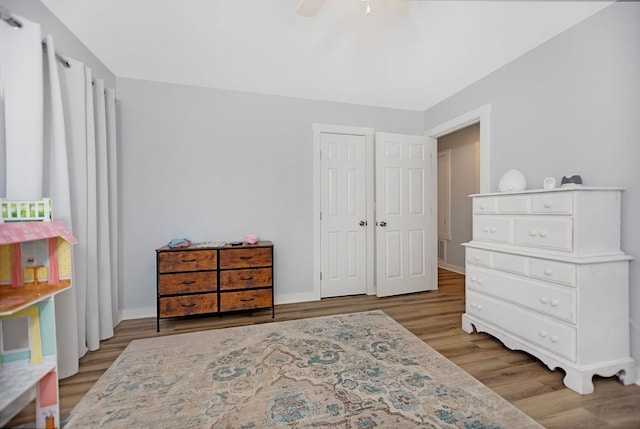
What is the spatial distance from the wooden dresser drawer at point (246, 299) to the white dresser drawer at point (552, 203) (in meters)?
2.47

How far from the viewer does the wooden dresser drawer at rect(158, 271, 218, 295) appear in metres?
2.76

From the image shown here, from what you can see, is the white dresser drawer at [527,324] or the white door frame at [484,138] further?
the white door frame at [484,138]

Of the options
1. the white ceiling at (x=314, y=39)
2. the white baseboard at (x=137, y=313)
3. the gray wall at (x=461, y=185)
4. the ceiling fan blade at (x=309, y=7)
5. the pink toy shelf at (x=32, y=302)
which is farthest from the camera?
the gray wall at (x=461, y=185)

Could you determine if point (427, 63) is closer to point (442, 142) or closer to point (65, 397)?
point (442, 142)

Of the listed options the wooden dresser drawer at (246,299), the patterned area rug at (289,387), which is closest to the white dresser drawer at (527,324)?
the patterned area rug at (289,387)

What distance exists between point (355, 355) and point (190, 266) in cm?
176

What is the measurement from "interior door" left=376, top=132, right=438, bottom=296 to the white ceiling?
844 millimetres

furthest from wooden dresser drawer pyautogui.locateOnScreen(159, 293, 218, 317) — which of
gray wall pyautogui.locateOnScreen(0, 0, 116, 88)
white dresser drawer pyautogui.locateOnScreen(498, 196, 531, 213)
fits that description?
white dresser drawer pyautogui.locateOnScreen(498, 196, 531, 213)

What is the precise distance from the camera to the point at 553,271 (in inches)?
76.3

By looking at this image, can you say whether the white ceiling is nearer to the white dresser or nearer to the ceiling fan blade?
the ceiling fan blade

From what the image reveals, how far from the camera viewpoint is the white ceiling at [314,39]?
6.75ft

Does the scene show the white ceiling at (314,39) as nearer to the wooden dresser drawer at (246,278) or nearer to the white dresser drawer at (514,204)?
the white dresser drawer at (514,204)

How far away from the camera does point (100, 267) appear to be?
100 inches

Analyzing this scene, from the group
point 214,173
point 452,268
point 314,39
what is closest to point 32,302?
point 214,173
